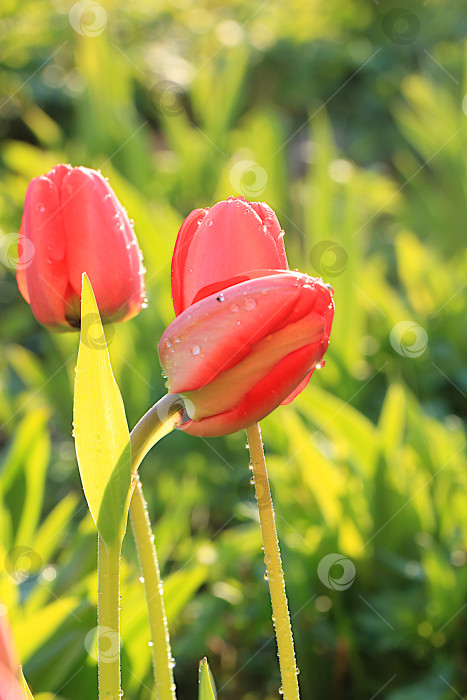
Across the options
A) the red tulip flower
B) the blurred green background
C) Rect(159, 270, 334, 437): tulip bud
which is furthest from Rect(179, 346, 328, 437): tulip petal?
the blurred green background

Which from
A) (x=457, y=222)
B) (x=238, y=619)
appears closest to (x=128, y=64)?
(x=457, y=222)

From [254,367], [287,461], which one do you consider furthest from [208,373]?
[287,461]

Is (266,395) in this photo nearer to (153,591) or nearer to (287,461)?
(153,591)

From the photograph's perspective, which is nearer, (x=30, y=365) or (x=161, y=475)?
(x=161, y=475)

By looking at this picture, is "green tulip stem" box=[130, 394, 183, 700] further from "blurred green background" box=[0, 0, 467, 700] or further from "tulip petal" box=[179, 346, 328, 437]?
"blurred green background" box=[0, 0, 467, 700]

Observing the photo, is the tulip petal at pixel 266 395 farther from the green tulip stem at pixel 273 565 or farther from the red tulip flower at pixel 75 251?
the red tulip flower at pixel 75 251

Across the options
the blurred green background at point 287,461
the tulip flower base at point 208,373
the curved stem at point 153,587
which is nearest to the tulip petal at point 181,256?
the tulip flower base at point 208,373

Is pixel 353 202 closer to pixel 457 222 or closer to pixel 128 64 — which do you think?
pixel 457 222
